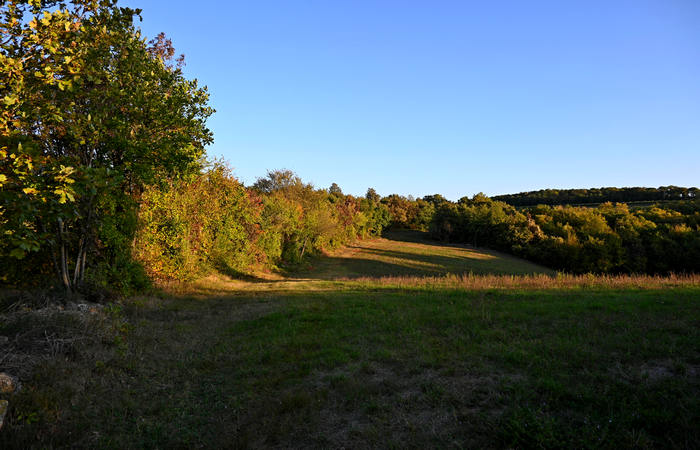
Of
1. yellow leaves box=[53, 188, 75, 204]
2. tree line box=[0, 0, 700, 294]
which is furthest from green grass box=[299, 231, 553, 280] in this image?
yellow leaves box=[53, 188, 75, 204]

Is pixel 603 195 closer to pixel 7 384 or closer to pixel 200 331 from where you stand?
pixel 200 331

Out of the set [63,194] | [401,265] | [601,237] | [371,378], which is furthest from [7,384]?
[601,237]

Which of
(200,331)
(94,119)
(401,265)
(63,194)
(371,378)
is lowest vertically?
(401,265)

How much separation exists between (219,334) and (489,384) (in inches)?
348

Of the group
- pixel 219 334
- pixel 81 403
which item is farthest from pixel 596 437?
pixel 219 334

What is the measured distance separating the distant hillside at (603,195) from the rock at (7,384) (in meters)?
153

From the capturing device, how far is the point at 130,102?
41.8 feet

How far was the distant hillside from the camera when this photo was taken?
112162 mm

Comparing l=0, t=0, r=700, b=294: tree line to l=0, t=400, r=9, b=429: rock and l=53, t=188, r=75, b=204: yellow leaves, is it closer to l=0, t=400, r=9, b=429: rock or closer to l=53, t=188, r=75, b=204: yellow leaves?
l=53, t=188, r=75, b=204: yellow leaves

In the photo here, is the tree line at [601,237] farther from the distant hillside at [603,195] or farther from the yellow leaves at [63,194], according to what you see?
the yellow leaves at [63,194]

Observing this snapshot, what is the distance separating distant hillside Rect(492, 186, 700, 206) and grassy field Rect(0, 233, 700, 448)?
465 feet

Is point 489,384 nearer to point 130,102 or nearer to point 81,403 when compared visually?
point 81,403

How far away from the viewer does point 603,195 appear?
5069 inches

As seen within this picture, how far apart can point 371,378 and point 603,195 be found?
16305 cm
